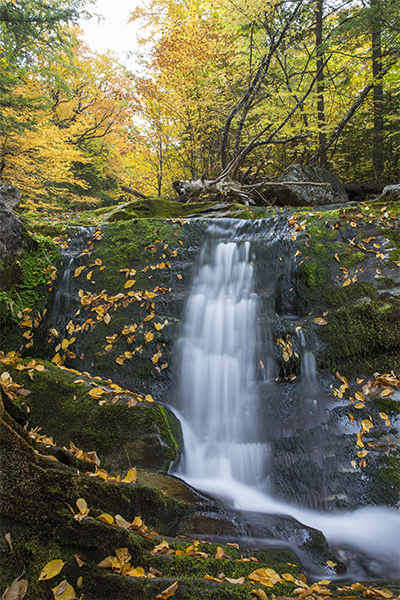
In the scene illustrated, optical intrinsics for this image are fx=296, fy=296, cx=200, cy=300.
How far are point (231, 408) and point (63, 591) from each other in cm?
288

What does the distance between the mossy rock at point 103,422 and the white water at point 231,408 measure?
1.89 ft

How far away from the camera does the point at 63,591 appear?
1.21 meters

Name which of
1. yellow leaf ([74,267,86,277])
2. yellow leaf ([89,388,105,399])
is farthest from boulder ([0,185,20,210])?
yellow leaf ([89,388,105,399])

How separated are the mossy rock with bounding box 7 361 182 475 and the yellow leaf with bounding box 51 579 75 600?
1.55 m

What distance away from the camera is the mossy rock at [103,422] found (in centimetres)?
287

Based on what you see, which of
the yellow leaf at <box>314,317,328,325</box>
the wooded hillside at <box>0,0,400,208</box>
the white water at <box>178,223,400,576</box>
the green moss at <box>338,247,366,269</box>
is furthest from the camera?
the wooded hillside at <box>0,0,400,208</box>

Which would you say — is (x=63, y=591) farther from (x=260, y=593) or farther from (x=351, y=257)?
(x=351, y=257)

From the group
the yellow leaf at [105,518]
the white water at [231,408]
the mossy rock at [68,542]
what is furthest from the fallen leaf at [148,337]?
the yellow leaf at [105,518]

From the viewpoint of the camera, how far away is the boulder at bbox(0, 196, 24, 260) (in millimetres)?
4820

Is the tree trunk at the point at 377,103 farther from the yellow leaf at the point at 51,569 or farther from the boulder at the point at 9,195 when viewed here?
the yellow leaf at the point at 51,569

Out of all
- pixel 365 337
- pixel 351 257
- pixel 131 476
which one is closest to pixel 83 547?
pixel 131 476

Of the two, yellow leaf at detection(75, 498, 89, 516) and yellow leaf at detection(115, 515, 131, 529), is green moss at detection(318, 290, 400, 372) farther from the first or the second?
yellow leaf at detection(75, 498, 89, 516)

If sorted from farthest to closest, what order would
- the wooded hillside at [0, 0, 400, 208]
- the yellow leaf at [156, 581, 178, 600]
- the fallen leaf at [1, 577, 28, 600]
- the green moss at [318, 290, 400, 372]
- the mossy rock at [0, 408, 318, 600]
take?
→ the wooded hillside at [0, 0, 400, 208] → the green moss at [318, 290, 400, 372] → the yellow leaf at [156, 581, 178, 600] → the mossy rock at [0, 408, 318, 600] → the fallen leaf at [1, 577, 28, 600]

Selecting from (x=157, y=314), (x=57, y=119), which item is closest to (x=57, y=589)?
(x=157, y=314)
